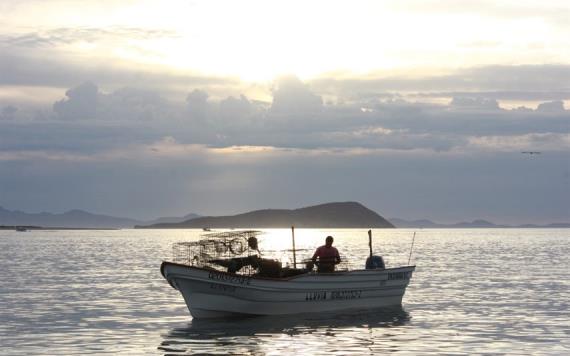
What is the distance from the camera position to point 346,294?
132 feet

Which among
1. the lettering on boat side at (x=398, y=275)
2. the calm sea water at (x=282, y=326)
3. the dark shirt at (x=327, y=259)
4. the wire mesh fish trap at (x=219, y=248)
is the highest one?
the wire mesh fish trap at (x=219, y=248)

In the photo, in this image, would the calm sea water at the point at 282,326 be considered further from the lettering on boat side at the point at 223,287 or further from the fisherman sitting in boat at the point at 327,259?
the fisherman sitting in boat at the point at 327,259

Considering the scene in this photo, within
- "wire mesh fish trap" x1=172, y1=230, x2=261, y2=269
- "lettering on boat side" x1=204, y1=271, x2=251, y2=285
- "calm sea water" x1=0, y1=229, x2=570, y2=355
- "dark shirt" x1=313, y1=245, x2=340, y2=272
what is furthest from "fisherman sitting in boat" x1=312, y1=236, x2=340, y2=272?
"lettering on boat side" x1=204, y1=271, x2=251, y2=285

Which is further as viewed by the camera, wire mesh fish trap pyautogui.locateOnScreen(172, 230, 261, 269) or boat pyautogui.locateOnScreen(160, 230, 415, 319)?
wire mesh fish trap pyautogui.locateOnScreen(172, 230, 261, 269)

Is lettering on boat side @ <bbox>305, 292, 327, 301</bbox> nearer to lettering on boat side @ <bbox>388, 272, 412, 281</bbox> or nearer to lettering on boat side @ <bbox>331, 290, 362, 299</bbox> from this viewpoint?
lettering on boat side @ <bbox>331, 290, 362, 299</bbox>

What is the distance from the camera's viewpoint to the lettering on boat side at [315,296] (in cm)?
3856

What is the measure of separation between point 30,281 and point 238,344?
35573 millimetres

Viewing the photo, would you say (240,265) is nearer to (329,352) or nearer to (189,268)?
(189,268)

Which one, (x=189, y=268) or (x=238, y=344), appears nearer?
(x=238, y=344)

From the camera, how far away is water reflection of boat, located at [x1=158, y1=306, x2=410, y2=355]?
100 ft

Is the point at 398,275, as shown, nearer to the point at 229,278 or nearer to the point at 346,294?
the point at 346,294

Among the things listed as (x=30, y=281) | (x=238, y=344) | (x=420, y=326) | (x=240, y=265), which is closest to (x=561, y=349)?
(x=420, y=326)

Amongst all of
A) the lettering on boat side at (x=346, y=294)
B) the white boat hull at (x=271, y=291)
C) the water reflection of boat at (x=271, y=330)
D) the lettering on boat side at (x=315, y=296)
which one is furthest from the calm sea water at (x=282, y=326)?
the lettering on boat side at (x=346, y=294)

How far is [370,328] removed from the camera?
117 ft
